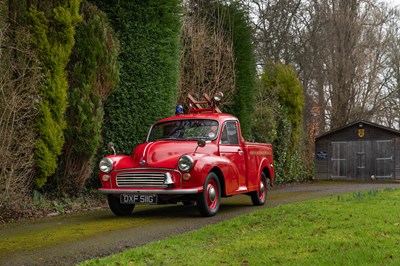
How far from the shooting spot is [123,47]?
1305 centimetres

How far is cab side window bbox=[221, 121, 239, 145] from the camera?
10.6 metres

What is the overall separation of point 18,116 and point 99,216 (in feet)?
7.56

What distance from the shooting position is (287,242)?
654 cm

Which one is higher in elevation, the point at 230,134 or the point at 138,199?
the point at 230,134

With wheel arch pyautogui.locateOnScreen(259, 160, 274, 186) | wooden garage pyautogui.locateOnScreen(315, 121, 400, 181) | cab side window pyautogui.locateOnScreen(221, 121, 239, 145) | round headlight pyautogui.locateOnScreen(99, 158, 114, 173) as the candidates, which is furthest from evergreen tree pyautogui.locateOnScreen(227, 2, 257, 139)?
wooden garage pyautogui.locateOnScreen(315, 121, 400, 181)

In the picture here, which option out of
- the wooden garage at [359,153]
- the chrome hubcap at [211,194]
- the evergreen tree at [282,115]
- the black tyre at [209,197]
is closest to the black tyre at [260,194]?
the black tyre at [209,197]

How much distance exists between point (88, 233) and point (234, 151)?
381 cm

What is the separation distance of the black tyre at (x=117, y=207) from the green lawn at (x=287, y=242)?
2.51 meters

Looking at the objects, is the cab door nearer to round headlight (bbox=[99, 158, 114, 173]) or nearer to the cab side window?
the cab side window

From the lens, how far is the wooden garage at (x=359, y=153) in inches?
1144

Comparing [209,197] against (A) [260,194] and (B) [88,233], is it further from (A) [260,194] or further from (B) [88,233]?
(A) [260,194]

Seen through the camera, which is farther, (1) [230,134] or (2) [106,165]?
(1) [230,134]

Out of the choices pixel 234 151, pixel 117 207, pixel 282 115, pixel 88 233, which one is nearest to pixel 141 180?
pixel 117 207

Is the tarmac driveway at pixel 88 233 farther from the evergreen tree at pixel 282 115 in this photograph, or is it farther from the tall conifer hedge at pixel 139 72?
the evergreen tree at pixel 282 115
